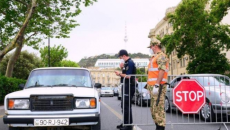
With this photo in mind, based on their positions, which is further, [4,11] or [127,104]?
[4,11]

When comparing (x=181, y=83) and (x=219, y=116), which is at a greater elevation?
(x=181, y=83)

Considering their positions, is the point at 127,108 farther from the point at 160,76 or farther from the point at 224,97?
the point at 224,97

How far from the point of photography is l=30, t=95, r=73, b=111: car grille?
600 centimetres

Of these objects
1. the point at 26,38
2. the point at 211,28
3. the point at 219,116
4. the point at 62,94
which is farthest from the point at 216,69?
the point at 62,94

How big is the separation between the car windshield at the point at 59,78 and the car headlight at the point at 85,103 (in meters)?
1.12

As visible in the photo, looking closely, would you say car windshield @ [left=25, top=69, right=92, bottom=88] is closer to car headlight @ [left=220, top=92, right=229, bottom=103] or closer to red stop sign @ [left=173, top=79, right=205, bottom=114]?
red stop sign @ [left=173, top=79, right=205, bottom=114]

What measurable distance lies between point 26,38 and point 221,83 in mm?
20954

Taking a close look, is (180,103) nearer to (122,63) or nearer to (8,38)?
(122,63)

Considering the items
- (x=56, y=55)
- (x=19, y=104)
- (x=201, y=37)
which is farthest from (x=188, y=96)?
(x=56, y=55)

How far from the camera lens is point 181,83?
7391 mm

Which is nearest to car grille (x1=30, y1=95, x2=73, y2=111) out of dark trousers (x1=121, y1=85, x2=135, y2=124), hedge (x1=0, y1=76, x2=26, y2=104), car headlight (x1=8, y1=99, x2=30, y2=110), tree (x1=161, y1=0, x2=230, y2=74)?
car headlight (x1=8, y1=99, x2=30, y2=110)

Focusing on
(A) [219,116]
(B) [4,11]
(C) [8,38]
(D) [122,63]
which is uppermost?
(B) [4,11]

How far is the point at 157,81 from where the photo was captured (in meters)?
6.58

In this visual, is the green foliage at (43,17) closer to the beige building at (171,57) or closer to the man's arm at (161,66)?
the man's arm at (161,66)
